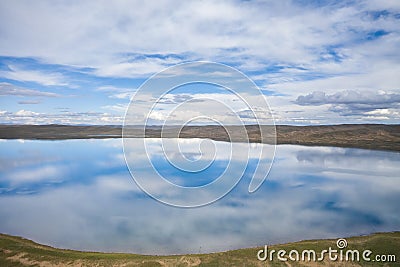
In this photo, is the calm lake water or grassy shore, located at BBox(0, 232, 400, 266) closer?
grassy shore, located at BBox(0, 232, 400, 266)

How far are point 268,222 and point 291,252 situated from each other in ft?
29.9

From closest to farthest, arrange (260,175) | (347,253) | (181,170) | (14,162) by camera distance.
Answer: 1. (347,253)
2. (260,175)
3. (181,170)
4. (14,162)

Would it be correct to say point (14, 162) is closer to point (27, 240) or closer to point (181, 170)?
point (181, 170)

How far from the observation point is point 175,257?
885 inches

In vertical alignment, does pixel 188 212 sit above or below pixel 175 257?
below

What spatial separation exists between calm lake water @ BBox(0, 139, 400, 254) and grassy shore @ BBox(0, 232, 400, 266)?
2.29m

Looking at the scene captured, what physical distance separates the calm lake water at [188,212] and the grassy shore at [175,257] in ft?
7.51

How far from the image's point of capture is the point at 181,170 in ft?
214

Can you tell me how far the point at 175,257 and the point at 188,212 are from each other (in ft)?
43.8

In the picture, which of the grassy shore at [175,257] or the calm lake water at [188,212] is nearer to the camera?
the grassy shore at [175,257]

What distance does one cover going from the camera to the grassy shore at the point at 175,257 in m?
21.2

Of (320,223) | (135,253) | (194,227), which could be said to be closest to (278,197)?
(320,223)

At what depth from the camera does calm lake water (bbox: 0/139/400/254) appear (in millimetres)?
27391

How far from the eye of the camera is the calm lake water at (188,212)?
2739 centimetres
